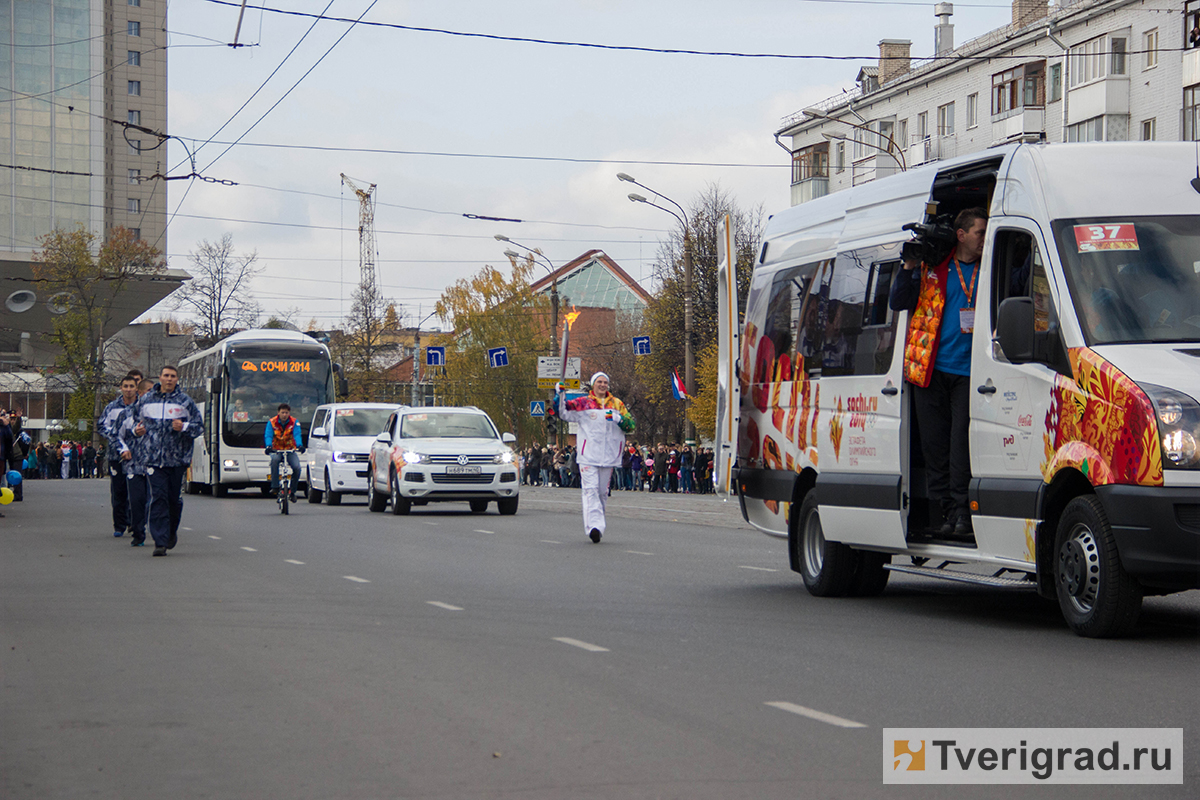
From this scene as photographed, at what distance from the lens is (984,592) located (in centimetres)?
1186

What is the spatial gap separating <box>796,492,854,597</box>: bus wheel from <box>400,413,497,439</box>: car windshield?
45.6 feet

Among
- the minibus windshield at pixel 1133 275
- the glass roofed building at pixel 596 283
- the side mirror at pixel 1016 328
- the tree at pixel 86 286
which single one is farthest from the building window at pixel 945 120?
the glass roofed building at pixel 596 283

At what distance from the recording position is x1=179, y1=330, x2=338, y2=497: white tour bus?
118 ft

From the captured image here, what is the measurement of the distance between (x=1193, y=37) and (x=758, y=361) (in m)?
29.6

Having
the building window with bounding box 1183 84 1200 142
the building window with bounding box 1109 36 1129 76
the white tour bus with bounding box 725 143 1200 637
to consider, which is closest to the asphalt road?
the white tour bus with bounding box 725 143 1200 637

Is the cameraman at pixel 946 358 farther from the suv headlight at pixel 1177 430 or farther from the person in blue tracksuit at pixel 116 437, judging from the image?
the person in blue tracksuit at pixel 116 437

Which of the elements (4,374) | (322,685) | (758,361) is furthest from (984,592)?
(4,374)

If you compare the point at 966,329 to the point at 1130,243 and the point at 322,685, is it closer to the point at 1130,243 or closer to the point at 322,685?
the point at 1130,243

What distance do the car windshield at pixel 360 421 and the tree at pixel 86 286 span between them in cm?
3690

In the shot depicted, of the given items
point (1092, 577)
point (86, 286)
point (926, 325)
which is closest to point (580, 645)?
point (1092, 577)

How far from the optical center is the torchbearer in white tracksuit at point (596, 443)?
17.7 m

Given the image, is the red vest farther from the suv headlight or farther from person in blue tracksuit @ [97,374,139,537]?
person in blue tracksuit @ [97,374,139,537]

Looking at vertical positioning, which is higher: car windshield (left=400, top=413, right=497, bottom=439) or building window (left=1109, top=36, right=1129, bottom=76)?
building window (left=1109, top=36, right=1129, bottom=76)

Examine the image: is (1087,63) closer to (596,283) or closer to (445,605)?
(445,605)
